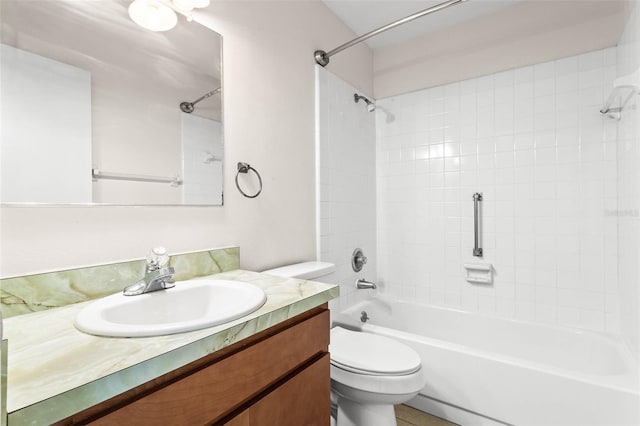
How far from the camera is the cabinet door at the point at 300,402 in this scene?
75 centimetres

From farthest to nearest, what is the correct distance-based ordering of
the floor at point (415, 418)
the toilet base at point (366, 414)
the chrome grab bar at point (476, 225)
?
the chrome grab bar at point (476, 225) → the floor at point (415, 418) → the toilet base at point (366, 414)

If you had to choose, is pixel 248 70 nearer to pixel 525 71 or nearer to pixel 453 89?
pixel 453 89

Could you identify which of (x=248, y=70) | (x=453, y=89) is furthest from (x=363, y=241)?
(x=248, y=70)

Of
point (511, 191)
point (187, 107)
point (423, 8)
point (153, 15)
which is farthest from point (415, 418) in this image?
point (423, 8)

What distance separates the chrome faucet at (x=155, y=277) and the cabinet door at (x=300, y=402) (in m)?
0.48

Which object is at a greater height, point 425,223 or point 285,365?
point 425,223

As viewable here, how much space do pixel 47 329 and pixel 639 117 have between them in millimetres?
2272

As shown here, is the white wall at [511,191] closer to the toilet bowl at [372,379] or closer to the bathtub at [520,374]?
the bathtub at [520,374]

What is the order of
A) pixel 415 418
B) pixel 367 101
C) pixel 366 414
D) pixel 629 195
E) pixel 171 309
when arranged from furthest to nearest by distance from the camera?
pixel 367 101
pixel 415 418
pixel 629 195
pixel 366 414
pixel 171 309

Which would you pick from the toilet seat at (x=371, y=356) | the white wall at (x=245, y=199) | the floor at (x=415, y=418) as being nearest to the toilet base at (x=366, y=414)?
the toilet seat at (x=371, y=356)

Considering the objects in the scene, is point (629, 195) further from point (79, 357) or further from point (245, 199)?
point (79, 357)

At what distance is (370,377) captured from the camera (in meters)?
1.29

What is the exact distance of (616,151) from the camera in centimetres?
182

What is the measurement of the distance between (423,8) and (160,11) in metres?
1.75
